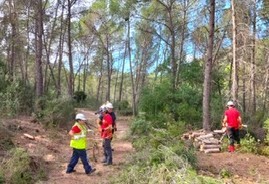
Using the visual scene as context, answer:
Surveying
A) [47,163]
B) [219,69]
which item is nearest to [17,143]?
[47,163]

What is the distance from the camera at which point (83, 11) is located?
77.0 feet

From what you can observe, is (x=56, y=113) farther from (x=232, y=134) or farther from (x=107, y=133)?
(x=232, y=134)

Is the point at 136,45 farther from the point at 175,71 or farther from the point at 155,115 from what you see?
the point at 155,115

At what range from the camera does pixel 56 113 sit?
1480 centimetres

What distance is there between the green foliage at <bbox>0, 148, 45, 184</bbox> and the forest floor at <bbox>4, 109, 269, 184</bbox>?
34 cm

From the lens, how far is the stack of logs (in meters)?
12.1

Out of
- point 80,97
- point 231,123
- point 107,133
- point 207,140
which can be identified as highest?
point 80,97

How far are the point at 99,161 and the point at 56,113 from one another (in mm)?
5255

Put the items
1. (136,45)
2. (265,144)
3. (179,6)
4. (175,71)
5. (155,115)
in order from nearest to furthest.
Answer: (265,144) → (155,115) → (175,71) → (179,6) → (136,45)

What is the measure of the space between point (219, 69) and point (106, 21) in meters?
13.1

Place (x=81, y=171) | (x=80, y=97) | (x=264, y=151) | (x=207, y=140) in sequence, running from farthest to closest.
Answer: (x=80, y=97) → (x=207, y=140) → (x=264, y=151) → (x=81, y=171)

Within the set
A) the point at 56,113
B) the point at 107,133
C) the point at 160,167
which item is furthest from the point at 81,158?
the point at 56,113

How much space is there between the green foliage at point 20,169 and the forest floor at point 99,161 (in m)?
0.34

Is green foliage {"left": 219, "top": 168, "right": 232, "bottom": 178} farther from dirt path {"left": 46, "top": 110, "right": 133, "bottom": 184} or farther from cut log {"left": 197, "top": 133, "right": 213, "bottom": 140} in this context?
cut log {"left": 197, "top": 133, "right": 213, "bottom": 140}
